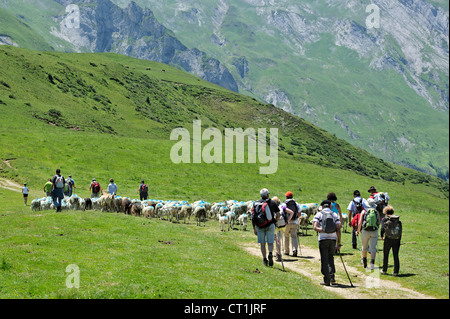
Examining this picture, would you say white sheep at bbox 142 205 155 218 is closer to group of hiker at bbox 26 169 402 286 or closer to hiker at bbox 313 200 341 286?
group of hiker at bbox 26 169 402 286

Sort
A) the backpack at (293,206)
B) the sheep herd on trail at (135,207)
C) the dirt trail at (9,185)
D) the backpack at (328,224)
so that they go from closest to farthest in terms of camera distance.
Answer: the backpack at (328,224), the backpack at (293,206), the sheep herd on trail at (135,207), the dirt trail at (9,185)

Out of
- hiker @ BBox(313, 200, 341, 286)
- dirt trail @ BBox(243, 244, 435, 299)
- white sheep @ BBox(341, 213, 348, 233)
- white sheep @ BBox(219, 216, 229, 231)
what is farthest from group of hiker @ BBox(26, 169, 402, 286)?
white sheep @ BBox(341, 213, 348, 233)

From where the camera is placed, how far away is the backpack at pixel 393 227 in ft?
62.4

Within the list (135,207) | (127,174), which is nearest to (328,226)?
(135,207)

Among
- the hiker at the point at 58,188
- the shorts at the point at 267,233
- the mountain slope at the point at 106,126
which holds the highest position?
the mountain slope at the point at 106,126

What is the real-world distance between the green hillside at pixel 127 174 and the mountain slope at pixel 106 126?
340mm

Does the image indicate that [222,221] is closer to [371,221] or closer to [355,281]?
[371,221]

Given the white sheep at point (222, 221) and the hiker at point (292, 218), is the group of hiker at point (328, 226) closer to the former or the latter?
the hiker at point (292, 218)

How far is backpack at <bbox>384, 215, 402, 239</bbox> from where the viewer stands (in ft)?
62.4

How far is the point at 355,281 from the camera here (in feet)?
59.4

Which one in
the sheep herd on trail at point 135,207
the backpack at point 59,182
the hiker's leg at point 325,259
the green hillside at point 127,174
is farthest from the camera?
the sheep herd on trail at point 135,207

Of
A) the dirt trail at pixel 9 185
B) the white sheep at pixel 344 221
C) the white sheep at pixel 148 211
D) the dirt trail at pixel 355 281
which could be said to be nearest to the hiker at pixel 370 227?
the dirt trail at pixel 355 281

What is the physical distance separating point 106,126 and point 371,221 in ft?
292
